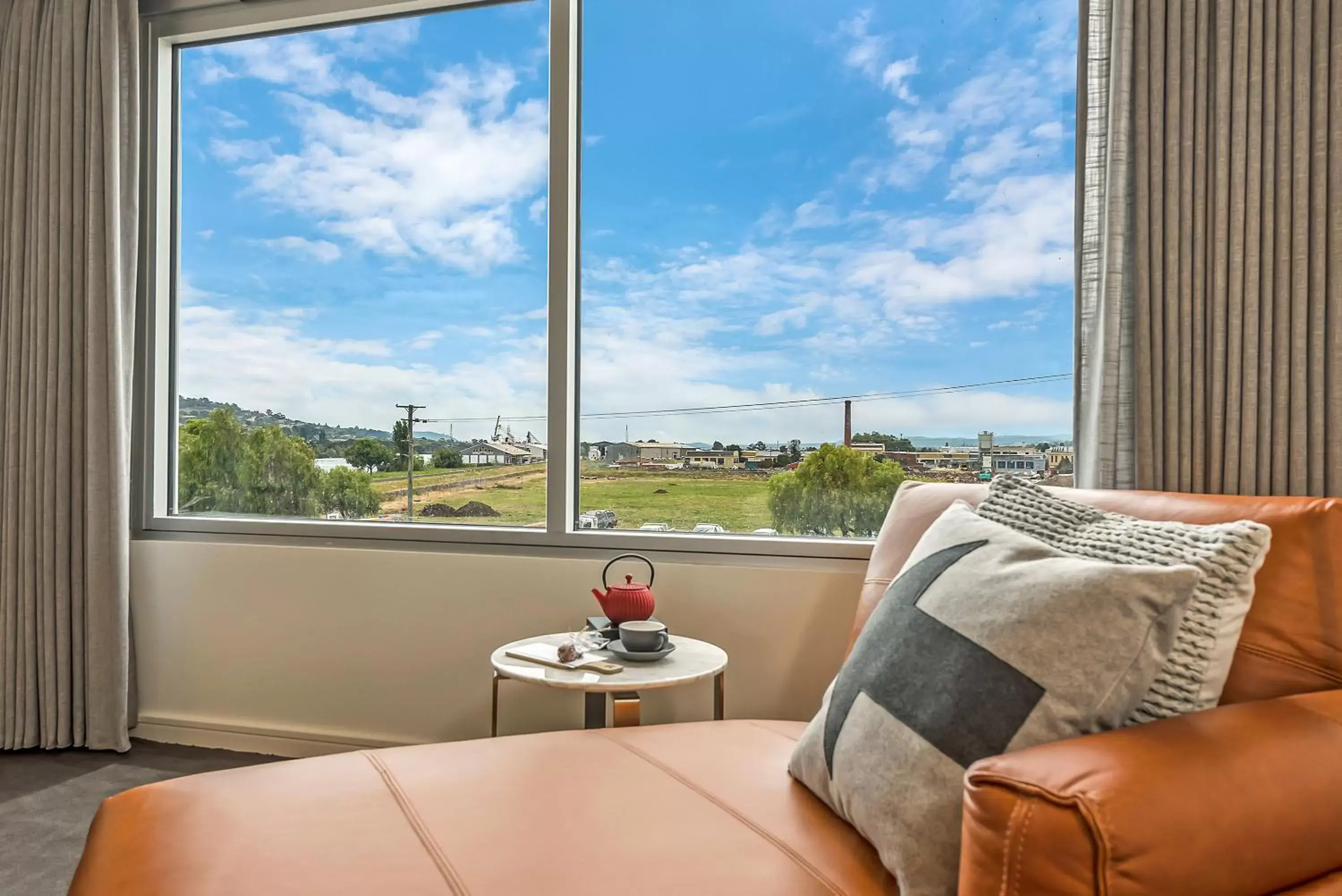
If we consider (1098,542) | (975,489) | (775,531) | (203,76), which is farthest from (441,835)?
(203,76)

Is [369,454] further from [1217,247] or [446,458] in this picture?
[1217,247]

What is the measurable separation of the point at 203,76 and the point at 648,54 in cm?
151

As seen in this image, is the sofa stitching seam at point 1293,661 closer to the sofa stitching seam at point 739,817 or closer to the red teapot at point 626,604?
the sofa stitching seam at point 739,817

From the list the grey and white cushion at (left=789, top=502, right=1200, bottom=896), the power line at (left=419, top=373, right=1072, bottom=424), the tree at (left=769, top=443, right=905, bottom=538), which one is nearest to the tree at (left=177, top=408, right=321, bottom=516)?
the power line at (left=419, top=373, right=1072, bottom=424)

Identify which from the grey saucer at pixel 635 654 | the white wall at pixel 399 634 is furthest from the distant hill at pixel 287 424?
the grey saucer at pixel 635 654

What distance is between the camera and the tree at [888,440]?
88.0 inches

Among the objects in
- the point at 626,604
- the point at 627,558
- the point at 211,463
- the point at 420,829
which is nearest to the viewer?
the point at 420,829

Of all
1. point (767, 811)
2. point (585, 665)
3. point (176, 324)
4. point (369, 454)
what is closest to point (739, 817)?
point (767, 811)

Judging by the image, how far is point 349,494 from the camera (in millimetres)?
2656

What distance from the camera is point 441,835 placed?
41.9 inches

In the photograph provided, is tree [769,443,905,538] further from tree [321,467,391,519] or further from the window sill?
tree [321,467,391,519]

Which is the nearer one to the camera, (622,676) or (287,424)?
(622,676)

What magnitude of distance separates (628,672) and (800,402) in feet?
3.12

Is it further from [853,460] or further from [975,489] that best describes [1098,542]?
[853,460]
